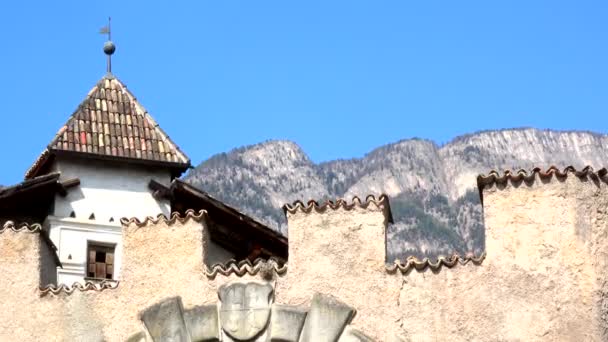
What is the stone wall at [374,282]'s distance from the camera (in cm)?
2461

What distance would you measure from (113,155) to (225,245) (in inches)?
119

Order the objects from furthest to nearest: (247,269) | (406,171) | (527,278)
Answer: (406,171), (247,269), (527,278)

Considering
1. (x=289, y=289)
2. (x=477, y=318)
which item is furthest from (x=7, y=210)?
(x=477, y=318)

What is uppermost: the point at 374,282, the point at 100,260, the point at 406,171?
the point at 406,171

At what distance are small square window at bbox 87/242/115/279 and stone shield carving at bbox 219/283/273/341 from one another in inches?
352

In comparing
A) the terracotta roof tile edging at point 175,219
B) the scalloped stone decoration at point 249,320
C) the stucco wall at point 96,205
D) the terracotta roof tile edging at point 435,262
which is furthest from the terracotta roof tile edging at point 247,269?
the stucco wall at point 96,205

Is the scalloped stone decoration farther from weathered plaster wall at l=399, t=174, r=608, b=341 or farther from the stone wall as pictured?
weathered plaster wall at l=399, t=174, r=608, b=341

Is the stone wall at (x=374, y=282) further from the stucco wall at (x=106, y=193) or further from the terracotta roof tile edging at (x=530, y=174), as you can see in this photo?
the stucco wall at (x=106, y=193)

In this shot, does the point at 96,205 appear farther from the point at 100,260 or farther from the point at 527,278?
the point at 527,278

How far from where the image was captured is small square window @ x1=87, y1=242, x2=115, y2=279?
1351 inches

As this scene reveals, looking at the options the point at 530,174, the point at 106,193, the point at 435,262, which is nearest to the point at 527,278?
the point at 435,262

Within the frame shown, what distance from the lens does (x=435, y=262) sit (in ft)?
82.3

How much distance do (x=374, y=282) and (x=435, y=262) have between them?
930 mm

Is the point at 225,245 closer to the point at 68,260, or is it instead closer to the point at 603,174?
the point at 68,260
